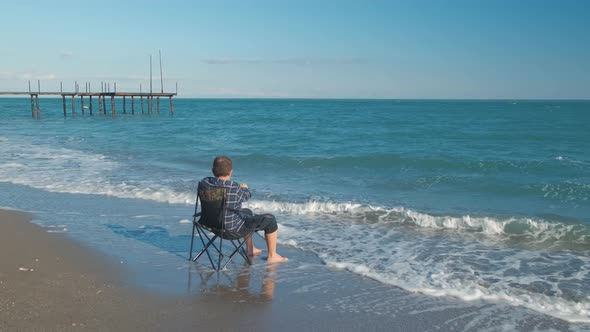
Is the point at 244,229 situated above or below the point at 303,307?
above

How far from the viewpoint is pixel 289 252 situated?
271 inches

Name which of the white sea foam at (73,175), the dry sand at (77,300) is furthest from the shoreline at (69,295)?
the white sea foam at (73,175)

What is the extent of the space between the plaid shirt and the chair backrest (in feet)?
0.18

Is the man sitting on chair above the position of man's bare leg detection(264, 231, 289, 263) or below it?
above

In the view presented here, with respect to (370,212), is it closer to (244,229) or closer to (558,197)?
(244,229)

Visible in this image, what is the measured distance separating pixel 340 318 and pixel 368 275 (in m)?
1.36

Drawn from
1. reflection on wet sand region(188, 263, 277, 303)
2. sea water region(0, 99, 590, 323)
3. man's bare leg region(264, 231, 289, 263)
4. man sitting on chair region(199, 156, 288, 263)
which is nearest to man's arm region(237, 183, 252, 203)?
man sitting on chair region(199, 156, 288, 263)

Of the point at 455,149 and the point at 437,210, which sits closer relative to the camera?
the point at 437,210

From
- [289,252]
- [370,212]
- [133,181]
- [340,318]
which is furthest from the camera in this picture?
[133,181]

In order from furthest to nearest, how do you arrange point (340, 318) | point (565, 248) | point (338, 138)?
point (338, 138), point (565, 248), point (340, 318)

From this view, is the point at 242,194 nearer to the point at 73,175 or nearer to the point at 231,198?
the point at 231,198

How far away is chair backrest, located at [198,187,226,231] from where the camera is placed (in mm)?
5828

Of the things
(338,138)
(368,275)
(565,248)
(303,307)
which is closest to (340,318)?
(303,307)

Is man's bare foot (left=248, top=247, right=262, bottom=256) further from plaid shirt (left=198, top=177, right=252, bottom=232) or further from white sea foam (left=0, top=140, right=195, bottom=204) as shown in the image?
white sea foam (left=0, top=140, right=195, bottom=204)
